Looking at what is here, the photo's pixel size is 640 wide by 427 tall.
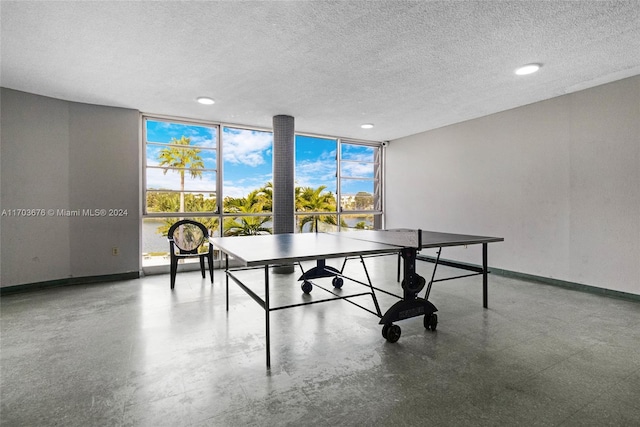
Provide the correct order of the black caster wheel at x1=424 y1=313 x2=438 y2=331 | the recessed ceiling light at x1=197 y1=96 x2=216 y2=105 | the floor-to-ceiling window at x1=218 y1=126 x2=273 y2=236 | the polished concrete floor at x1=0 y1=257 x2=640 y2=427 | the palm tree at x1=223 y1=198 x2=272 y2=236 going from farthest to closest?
1. the palm tree at x1=223 y1=198 x2=272 y2=236
2. the floor-to-ceiling window at x1=218 y1=126 x2=273 y2=236
3. the recessed ceiling light at x1=197 y1=96 x2=216 y2=105
4. the black caster wheel at x1=424 y1=313 x2=438 y2=331
5. the polished concrete floor at x1=0 y1=257 x2=640 y2=427

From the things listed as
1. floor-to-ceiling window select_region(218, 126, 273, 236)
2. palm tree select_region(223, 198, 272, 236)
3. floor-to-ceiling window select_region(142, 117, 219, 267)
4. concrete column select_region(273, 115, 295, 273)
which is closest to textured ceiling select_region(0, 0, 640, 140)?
concrete column select_region(273, 115, 295, 273)

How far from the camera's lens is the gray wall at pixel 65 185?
4.37 m

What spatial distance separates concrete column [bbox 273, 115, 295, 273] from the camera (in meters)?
5.55

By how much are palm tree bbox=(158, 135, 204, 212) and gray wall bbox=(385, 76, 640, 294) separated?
4.88 meters

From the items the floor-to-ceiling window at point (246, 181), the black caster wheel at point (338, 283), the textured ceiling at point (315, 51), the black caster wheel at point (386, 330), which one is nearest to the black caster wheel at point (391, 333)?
the black caster wheel at point (386, 330)

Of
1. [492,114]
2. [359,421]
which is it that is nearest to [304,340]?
[359,421]

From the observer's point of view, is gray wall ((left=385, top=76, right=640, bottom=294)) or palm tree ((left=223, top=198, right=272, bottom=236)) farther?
palm tree ((left=223, top=198, right=272, bottom=236))

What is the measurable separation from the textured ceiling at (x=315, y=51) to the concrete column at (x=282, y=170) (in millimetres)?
518

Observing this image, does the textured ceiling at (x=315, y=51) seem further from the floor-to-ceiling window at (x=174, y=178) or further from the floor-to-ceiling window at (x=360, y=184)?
the floor-to-ceiling window at (x=360, y=184)

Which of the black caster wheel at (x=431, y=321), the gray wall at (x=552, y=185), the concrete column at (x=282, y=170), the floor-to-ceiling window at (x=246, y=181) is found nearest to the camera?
the black caster wheel at (x=431, y=321)

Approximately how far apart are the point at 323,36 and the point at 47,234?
16.1 feet

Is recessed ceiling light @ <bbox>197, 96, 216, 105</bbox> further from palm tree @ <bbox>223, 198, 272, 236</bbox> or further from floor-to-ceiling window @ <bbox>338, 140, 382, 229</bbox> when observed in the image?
floor-to-ceiling window @ <bbox>338, 140, 382, 229</bbox>

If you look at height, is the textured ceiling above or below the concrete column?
above

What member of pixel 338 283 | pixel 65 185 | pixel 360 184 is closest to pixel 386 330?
pixel 338 283
